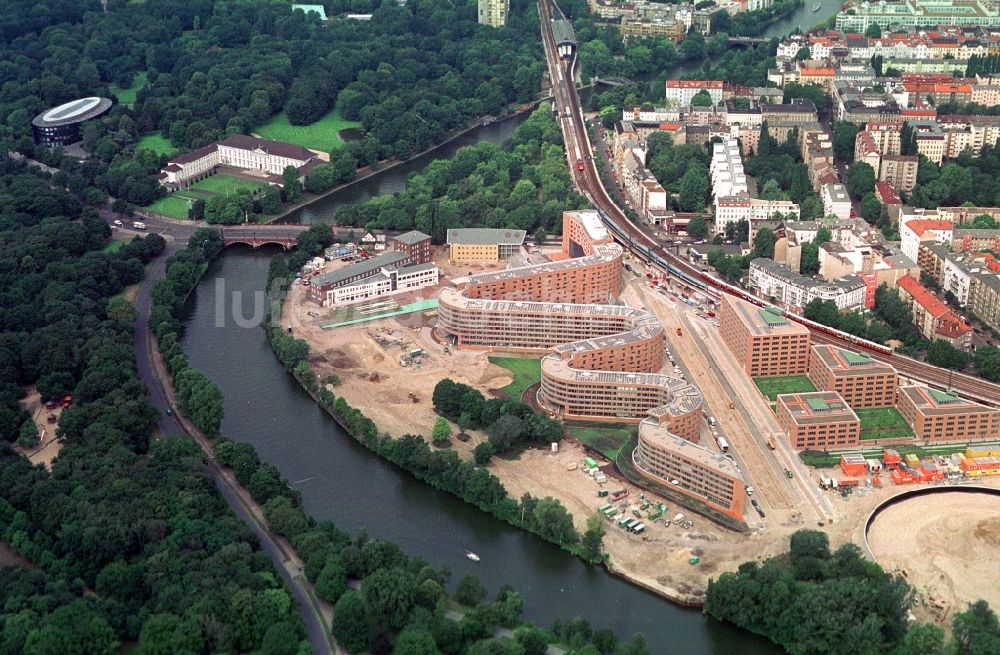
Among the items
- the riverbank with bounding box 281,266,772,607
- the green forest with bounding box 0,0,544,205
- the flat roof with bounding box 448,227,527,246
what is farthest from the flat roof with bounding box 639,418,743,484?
the green forest with bounding box 0,0,544,205

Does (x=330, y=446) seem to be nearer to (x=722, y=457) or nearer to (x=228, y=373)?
(x=228, y=373)

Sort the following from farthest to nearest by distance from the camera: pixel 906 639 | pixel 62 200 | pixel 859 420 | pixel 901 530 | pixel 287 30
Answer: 1. pixel 287 30
2. pixel 62 200
3. pixel 859 420
4. pixel 901 530
5. pixel 906 639

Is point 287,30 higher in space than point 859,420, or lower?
higher

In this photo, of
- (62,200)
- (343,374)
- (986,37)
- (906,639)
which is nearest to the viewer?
(906,639)

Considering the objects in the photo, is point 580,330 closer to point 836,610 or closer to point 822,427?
point 822,427

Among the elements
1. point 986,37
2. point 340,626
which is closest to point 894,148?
point 986,37

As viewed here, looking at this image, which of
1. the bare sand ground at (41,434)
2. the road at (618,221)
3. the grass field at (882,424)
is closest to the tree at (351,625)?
the bare sand ground at (41,434)

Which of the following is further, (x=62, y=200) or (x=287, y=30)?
(x=287, y=30)

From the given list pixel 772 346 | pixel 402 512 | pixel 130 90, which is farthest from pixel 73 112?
pixel 772 346
